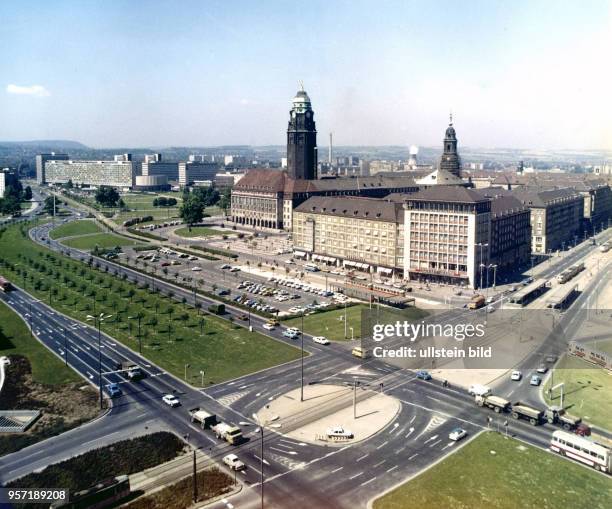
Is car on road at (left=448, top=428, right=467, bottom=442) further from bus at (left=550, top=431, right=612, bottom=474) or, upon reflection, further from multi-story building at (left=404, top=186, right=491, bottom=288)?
multi-story building at (left=404, top=186, right=491, bottom=288)

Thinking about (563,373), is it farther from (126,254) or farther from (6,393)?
(126,254)

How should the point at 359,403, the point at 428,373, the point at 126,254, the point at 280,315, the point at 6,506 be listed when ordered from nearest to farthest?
the point at 6,506 → the point at 359,403 → the point at 428,373 → the point at 280,315 → the point at 126,254

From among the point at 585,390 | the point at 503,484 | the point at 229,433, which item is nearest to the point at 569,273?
the point at 585,390

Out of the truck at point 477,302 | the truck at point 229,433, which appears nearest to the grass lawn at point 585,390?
the truck at point 477,302

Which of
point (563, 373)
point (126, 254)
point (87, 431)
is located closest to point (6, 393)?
point (87, 431)

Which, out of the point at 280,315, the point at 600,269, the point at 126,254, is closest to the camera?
the point at 280,315

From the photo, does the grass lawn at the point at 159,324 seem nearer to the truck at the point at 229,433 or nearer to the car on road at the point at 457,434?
the truck at the point at 229,433

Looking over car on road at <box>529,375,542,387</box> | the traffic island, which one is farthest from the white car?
car on road at <box>529,375,542,387</box>
